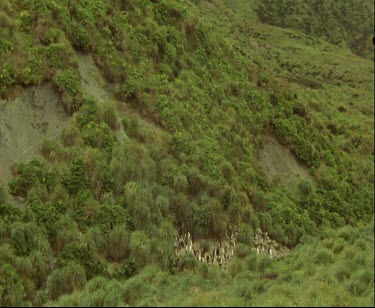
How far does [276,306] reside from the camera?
827 cm

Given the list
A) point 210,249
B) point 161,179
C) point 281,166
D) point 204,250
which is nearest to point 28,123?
point 161,179

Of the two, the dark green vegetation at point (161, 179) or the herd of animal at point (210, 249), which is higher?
the dark green vegetation at point (161, 179)

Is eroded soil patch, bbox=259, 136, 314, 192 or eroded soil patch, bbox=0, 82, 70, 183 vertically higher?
eroded soil patch, bbox=0, 82, 70, 183

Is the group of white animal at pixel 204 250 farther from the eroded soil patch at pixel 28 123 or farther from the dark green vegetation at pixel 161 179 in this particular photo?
the eroded soil patch at pixel 28 123

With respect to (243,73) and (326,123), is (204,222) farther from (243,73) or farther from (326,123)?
(326,123)

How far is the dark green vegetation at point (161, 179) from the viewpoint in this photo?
32.7 ft

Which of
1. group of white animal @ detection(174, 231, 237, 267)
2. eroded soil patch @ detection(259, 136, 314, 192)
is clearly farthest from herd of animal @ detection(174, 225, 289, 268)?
eroded soil patch @ detection(259, 136, 314, 192)

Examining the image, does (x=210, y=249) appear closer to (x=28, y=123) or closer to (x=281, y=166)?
(x=28, y=123)

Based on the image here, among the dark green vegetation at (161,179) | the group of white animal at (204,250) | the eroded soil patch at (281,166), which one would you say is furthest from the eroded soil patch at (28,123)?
the eroded soil patch at (281,166)

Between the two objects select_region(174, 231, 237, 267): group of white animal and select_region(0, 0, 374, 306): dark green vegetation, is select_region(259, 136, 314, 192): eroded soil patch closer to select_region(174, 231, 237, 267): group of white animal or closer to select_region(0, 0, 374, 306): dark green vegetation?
select_region(0, 0, 374, 306): dark green vegetation

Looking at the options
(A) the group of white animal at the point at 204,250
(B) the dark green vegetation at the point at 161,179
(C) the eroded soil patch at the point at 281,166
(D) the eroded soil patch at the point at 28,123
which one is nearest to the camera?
(B) the dark green vegetation at the point at 161,179

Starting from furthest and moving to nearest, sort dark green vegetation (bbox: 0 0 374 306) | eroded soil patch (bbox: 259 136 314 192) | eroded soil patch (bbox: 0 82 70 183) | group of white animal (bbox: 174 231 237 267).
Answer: eroded soil patch (bbox: 259 136 314 192), group of white animal (bbox: 174 231 237 267), eroded soil patch (bbox: 0 82 70 183), dark green vegetation (bbox: 0 0 374 306)

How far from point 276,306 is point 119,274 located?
156 inches

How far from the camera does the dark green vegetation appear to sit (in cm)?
997
